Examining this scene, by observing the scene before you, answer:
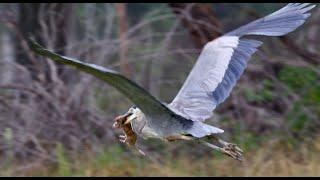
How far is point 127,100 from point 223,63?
2.77 meters

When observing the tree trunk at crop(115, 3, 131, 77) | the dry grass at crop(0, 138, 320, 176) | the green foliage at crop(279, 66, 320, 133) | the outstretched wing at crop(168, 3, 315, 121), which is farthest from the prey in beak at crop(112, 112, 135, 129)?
the green foliage at crop(279, 66, 320, 133)

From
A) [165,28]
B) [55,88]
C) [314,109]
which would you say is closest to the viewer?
[55,88]

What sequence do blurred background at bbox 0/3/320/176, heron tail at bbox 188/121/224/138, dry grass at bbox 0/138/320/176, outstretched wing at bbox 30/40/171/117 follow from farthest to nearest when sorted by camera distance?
→ blurred background at bbox 0/3/320/176 → dry grass at bbox 0/138/320/176 → heron tail at bbox 188/121/224/138 → outstretched wing at bbox 30/40/171/117

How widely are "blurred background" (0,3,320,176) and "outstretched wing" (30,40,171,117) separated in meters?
2.98

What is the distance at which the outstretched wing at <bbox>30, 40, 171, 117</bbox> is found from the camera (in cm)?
331

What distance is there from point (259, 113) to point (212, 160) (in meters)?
0.76

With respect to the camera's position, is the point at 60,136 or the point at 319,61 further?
the point at 319,61

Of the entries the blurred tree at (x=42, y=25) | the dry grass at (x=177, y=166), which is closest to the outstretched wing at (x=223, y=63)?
the dry grass at (x=177, y=166)

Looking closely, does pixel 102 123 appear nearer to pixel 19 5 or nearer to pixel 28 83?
pixel 28 83

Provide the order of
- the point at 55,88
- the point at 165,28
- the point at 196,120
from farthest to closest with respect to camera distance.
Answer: the point at 165,28
the point at 55,88
the point at 196,120

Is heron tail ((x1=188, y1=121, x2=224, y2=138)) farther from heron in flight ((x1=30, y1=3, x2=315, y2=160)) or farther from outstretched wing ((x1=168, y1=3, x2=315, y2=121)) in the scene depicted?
outstretched wing ((x1=168, y1=3, x2=315, y2=121))

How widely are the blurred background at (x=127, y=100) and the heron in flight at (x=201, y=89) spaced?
2.28 m

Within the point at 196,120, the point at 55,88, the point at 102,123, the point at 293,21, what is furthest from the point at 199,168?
the point at 196,120

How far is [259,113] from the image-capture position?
7.86 meters
